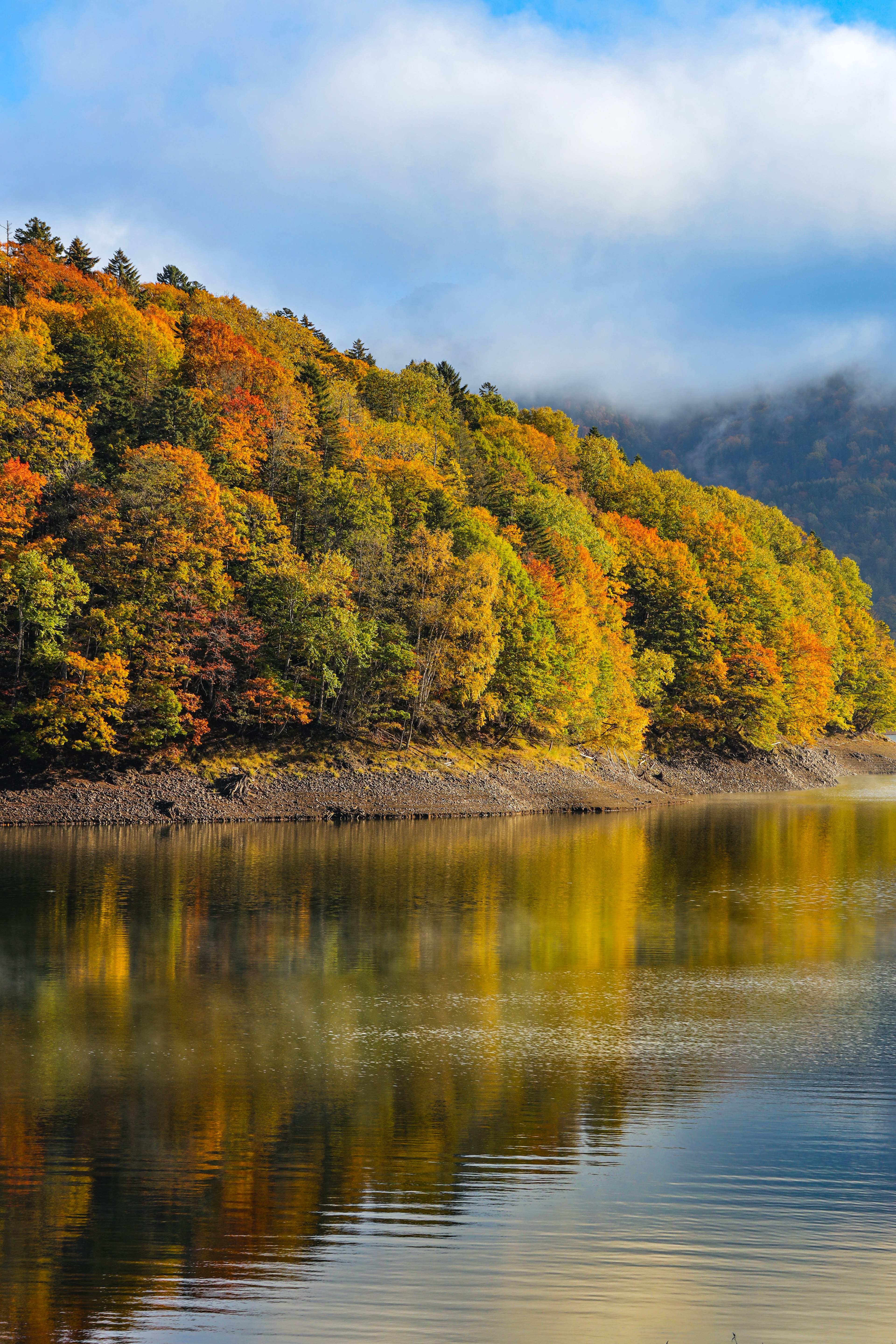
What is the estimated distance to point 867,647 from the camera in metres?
133

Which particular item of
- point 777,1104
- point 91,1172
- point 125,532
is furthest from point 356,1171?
point 125,532

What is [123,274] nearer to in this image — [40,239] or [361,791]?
[40,239]

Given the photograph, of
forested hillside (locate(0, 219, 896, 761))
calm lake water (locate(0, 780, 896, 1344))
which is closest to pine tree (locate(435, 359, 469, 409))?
forested hillside (locate(0, 219, 896, 761))

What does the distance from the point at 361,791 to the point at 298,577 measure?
44.6ft

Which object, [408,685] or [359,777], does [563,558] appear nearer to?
[408,685]

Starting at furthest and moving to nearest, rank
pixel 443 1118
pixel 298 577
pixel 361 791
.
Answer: pixel 298 577, pixel 361 791, pixel 443 1118

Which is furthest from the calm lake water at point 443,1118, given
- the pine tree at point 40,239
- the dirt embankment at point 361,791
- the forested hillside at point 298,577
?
the pine tree at point 40,239

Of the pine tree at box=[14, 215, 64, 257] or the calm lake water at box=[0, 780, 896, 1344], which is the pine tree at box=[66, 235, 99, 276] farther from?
the calm lake water at box=[0, 780, 896, 1344]

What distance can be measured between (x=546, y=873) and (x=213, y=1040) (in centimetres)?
2353

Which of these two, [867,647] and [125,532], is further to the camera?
[867,647]

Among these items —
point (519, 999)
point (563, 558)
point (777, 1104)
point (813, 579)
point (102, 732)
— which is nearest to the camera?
point (777, 1104)

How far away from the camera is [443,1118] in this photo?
15445 millimetres

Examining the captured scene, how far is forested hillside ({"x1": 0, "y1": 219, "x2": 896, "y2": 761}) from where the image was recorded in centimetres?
5788

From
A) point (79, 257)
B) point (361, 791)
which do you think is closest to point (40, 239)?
point (79, 257)
